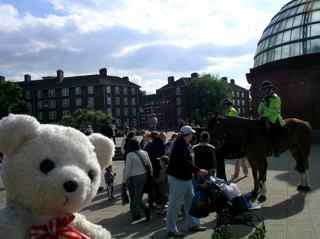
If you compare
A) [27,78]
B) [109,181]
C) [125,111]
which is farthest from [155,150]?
[27,78]

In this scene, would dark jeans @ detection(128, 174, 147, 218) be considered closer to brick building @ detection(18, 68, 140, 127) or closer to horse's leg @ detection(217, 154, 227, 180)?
horse's leg @ detection(217, 154, 227, 180)

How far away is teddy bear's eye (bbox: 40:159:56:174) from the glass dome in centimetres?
3079

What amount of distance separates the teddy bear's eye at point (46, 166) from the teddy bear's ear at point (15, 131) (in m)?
0.30

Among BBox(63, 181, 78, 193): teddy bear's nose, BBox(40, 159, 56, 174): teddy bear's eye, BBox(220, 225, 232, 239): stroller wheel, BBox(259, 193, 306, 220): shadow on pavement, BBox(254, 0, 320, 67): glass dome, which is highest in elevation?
BBox(254, 0, 320, 67): glass dome

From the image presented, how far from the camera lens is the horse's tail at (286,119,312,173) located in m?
12.8

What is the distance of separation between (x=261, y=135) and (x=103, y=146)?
8.00 metres

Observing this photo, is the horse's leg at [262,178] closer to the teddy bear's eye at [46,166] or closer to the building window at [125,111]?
the teddy bear's eye at [46,166]

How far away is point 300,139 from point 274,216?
3.76 metres

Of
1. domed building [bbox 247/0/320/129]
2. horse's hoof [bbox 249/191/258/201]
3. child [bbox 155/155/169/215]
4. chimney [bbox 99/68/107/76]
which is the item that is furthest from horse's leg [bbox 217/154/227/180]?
chimney [bbox 99/68/107/76]

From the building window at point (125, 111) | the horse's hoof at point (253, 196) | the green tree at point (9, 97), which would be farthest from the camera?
the building window at point (125, 111)

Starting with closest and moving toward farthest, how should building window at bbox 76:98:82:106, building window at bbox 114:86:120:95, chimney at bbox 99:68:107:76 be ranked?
chimney at bbox 99:68:107:76, building window at bbox 76:98:82:106, building window at bbox 114:86:120:95

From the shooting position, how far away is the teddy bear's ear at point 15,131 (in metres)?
3.91

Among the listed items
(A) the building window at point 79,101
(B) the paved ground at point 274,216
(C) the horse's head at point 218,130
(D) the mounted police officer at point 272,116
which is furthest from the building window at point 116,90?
(C) the horse's head at point 218,130

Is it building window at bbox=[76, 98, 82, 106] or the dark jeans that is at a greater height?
building window at bbox=[76, 98, 82, 106]
